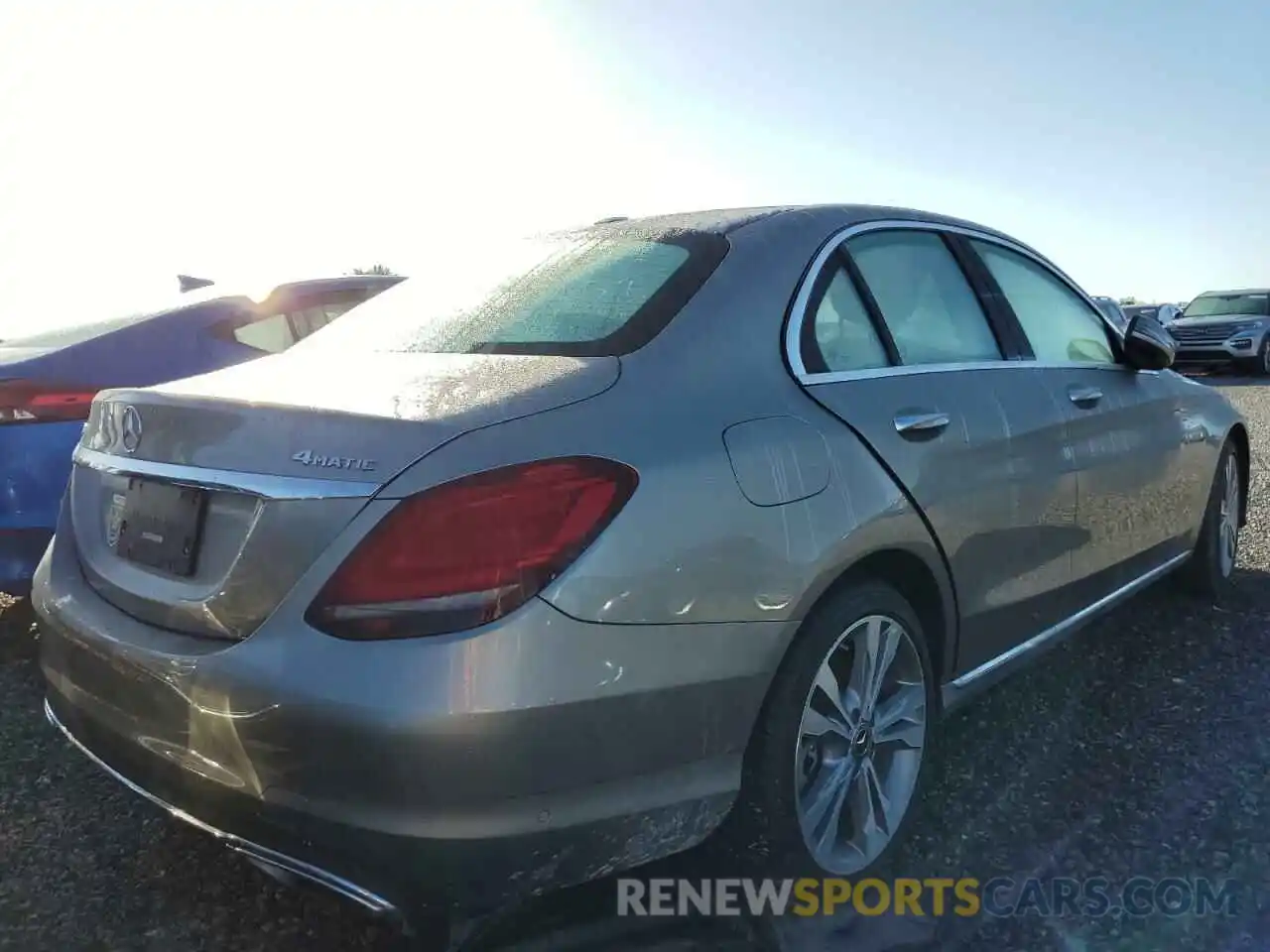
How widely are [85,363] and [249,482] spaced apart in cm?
249

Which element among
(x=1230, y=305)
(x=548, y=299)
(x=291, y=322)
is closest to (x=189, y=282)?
(x=291, y=322)

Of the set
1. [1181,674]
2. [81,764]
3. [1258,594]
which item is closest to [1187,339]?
[1258,594]

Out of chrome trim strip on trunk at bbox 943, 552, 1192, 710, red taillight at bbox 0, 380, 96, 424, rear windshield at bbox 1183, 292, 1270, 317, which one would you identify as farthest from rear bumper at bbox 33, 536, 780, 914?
rear windshield at bbox 1183, 292, 1270, 317

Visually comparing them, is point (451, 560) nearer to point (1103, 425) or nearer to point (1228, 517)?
point (1103, 425)

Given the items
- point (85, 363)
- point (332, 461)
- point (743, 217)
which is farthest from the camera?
point (85, 363)

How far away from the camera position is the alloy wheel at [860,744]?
2352 millimetres

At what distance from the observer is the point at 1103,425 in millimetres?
3482

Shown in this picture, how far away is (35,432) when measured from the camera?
12.0ft

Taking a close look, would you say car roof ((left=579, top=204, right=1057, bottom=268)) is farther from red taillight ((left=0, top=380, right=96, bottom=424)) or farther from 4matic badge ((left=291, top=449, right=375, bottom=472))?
red taillight ((left=0, top=380, right=96, bottom=424))

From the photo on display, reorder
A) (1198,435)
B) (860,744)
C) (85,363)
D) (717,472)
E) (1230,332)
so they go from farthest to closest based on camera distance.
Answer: (1230,332)
(1198,435)
(85,363)
(860,744)
(717,472)

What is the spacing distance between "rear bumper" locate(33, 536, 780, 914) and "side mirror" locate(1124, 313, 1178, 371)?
2438mm

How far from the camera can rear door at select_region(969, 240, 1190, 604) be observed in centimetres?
335

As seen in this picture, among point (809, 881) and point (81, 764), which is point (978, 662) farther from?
point (81, 764)

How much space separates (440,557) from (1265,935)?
1.99 m
